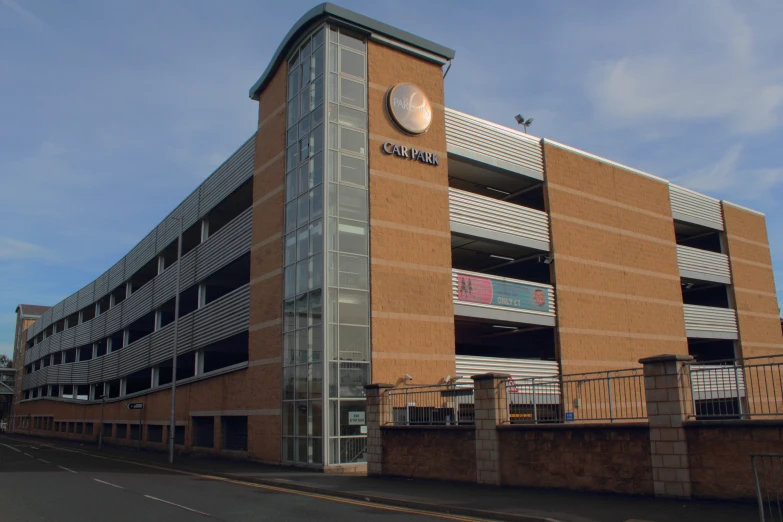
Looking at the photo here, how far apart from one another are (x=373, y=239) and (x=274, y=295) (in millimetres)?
5615

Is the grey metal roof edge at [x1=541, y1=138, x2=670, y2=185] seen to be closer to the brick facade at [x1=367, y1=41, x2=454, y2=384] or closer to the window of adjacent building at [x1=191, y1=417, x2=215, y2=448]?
the brick facade at [x1=367, y1=41, x2=454, y2=384]

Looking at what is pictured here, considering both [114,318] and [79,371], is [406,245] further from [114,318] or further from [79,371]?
[79,371]

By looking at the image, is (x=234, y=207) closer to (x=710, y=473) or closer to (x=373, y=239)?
(x=373, y=239)

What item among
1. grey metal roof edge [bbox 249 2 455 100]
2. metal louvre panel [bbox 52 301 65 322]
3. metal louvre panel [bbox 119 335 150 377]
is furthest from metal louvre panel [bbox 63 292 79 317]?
grey metal roof edge [bbox 249 2 455 100]

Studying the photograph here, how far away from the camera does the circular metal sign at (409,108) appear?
26.6 metres

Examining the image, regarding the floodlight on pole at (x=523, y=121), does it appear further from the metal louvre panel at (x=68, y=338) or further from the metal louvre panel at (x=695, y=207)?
the metal louvre panel at (x=68, y=338)

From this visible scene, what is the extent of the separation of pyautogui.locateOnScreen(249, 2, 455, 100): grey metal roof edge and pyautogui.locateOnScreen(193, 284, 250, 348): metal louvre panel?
11125mm

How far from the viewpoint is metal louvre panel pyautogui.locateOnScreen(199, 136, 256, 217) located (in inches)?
1251

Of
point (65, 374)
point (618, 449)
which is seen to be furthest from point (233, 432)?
point (65, 374)

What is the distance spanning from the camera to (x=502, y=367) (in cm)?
2767

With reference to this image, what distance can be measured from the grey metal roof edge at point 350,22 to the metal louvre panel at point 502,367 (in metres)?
14.1

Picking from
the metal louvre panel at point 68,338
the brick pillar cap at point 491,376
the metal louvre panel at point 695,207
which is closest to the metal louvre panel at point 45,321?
the metal louvre panel at point 68,338

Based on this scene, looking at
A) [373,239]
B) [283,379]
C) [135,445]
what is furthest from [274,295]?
[135,445]

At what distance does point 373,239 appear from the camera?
81.0ft
